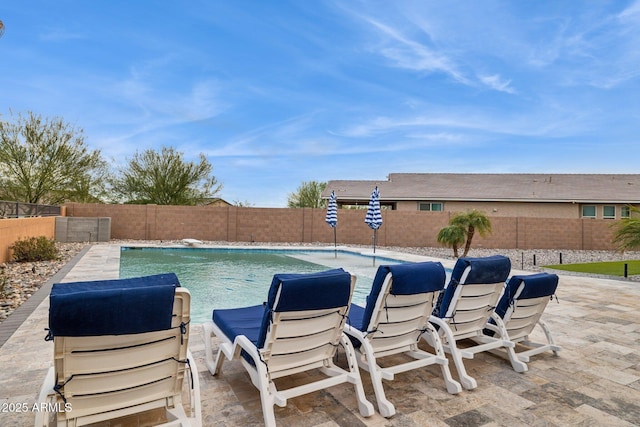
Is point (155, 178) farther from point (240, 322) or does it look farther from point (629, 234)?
point (629, 234)

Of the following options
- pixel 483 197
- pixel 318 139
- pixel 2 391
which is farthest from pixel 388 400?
pixel 318 139

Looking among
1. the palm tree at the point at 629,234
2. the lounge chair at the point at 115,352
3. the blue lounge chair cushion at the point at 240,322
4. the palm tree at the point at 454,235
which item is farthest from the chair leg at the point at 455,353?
the palm tree at the point at 454,235

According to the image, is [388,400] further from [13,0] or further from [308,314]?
[13,0]

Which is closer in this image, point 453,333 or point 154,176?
point 453,333

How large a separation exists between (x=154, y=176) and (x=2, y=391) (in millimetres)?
23796

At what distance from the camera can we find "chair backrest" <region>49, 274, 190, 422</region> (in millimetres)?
1754

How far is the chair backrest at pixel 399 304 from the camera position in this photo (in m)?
2.84

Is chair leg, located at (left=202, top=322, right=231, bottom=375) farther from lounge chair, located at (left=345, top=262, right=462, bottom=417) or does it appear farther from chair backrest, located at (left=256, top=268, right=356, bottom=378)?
lounge chair, located at (left=345, top=262, right=462, bottom=417)

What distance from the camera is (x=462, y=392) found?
3029mm

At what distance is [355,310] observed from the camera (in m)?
3.97

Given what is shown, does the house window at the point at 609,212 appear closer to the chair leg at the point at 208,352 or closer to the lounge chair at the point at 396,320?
the lounge chair at the point at 396,320

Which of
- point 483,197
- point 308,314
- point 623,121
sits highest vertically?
point 623,121

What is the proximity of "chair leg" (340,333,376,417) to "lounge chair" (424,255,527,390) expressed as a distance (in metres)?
0.95

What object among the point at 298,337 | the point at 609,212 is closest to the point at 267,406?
the point at 298,337
